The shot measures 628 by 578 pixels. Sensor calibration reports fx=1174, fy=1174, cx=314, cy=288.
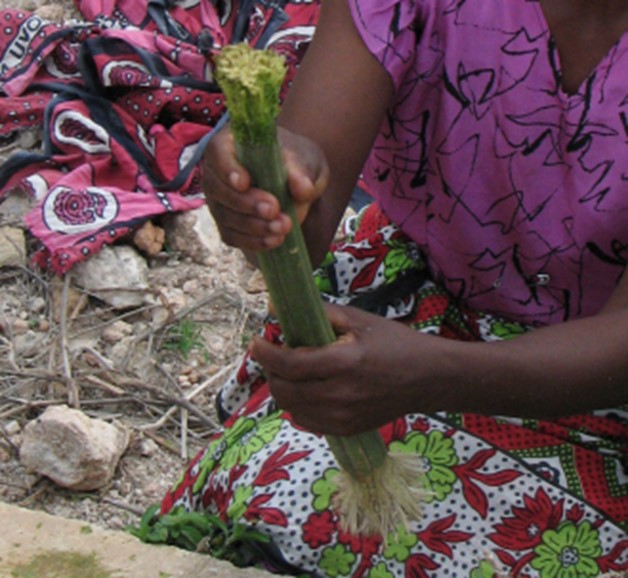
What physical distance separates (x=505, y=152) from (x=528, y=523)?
493 mm

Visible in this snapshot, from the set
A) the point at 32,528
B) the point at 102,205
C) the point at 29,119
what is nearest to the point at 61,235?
the point at 102,205

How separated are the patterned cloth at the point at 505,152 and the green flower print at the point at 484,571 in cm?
36

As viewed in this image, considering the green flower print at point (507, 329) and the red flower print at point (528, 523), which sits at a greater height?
the green flower print at point (507, 329)

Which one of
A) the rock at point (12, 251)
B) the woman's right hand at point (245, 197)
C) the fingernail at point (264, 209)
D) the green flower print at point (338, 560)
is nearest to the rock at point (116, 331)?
the rock at point (12, 251)

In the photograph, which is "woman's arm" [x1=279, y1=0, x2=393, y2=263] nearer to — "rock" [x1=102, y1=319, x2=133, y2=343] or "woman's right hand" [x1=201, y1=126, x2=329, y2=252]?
"woman's right hand" [x1=201, y1=126, x2=329, y2=252]

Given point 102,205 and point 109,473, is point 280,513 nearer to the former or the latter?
point 109,473

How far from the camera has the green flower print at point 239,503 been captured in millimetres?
1570

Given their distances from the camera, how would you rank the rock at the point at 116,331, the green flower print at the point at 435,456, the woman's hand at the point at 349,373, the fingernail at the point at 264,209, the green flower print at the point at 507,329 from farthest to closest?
the rock at the point at 116,331 < the green flower print at the point at 507,329 < the green flower print at the point at 435,456 < the woman's hand at the point at 349,373 < the fingernail at the point at 264,209

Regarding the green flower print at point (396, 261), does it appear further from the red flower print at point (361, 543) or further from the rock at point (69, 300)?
the rock at point (69, 300)

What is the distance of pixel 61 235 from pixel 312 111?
54.8 inches

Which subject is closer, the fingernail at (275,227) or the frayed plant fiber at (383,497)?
the fingernail at (275,227)

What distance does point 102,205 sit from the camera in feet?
9.37

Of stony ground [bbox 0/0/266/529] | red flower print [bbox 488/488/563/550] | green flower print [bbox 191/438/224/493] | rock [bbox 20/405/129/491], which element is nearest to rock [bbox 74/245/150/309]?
stony ground [bbox 0/0/266/529]

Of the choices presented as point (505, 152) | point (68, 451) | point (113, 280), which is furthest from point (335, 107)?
point (113, 280)
